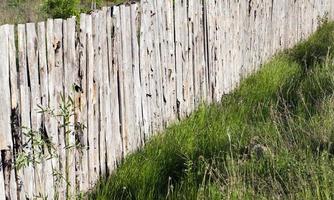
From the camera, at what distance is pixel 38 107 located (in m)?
3.39

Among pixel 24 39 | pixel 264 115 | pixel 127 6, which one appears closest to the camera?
pixel 24 39

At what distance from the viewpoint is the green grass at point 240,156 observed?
3.54m

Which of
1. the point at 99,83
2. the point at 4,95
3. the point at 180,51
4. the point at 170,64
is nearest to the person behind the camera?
the point at 4,95

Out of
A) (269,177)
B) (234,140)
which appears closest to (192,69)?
(234,140)

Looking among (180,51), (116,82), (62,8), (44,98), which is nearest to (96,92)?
(116,82)

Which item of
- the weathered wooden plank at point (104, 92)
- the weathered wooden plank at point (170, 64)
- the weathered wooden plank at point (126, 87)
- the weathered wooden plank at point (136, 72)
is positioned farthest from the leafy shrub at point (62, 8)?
the weathered wooden plank at point (104, 92)

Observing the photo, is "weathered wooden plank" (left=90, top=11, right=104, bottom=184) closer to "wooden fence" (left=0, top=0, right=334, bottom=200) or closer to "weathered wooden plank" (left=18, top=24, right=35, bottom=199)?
"wooden fence" (left=0, top=0, right=334, bottom=200)

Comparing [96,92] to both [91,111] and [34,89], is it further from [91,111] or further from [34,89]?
[34,89]

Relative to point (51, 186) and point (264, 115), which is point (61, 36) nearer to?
point (51, 186)

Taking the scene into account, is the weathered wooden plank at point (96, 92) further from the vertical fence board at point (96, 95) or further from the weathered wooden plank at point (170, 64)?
the weathered wooden plank at point (170, 64)

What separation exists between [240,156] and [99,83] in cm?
106

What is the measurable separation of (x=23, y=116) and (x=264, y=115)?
2.72m

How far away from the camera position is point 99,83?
411 centimetres

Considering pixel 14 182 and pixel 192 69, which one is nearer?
pixel 14 182
